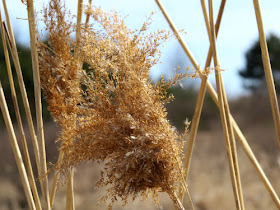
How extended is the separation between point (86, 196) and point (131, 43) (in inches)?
133

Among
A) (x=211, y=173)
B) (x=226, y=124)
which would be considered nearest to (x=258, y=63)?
(x=211, y=173)

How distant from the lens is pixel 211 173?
473 cm

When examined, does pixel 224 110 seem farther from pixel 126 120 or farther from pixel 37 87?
pixel 37 87

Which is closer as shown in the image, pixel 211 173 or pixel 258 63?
pixel 211 173

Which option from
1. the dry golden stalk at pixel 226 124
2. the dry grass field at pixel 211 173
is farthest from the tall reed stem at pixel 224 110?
the dry grass field at pixel 211 173

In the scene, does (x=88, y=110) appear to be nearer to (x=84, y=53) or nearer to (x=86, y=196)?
(x=84, y=53)

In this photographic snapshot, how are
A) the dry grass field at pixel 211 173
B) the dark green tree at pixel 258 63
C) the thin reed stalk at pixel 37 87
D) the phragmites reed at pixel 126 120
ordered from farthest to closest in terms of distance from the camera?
the dark green tree at pixel 258 63 → the dry grass field at pixel 211 173 → the thin reed stalk at pixel 37 87 → the phragmites reed at pixel 126 120

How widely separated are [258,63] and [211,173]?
2.42 metres

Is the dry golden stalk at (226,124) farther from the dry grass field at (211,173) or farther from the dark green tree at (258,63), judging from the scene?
the dark green tree at (258,63)

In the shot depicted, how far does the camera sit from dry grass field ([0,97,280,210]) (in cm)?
379

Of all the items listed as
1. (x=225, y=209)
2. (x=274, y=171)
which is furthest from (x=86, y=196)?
(x=274, y=171)

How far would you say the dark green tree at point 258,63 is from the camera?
6.07m

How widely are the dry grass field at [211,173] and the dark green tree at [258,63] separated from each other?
616mm

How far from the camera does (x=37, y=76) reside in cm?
82
